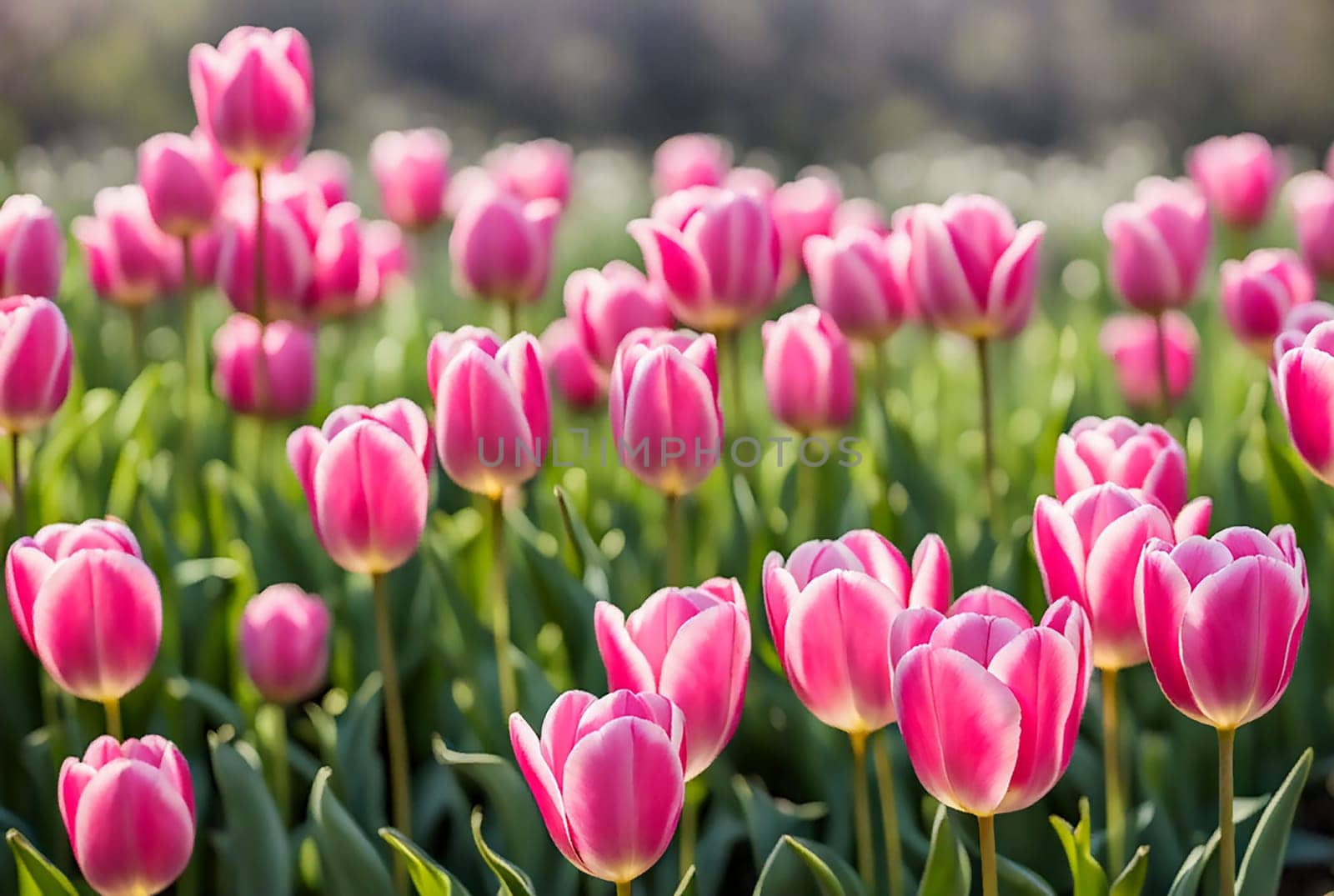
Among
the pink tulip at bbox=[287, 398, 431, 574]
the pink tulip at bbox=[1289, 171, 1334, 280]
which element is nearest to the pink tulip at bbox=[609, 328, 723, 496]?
the pink tulip at bbox=[287, 398, 431, 574]

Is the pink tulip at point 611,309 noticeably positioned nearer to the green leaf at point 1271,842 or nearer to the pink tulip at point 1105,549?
the pink tulip at point 1105,549

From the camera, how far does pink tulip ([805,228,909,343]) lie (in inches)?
78.7

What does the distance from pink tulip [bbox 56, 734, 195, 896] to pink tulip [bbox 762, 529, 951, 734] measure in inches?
20.5

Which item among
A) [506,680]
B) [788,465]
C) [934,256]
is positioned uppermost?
[934,256]

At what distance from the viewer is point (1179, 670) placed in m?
1.08

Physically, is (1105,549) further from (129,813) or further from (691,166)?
(691,166)

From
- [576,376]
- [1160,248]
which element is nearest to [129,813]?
[576,376]

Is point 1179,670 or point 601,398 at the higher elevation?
point 601,398

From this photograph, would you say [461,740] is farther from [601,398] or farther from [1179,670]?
[1179,670]

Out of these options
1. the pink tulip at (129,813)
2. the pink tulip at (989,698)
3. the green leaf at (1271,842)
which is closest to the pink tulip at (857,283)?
the green leaf at (1271,842)

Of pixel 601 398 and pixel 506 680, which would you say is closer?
pixel 506 680

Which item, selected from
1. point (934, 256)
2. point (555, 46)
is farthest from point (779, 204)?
point (555, 46)

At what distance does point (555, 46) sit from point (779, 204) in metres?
12.7

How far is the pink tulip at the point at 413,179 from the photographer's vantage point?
3209 millimetres
